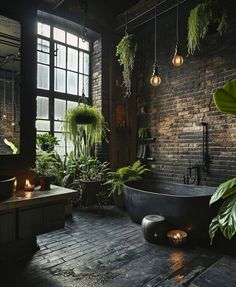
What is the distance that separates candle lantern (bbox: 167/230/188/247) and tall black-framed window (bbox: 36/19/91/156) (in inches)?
100

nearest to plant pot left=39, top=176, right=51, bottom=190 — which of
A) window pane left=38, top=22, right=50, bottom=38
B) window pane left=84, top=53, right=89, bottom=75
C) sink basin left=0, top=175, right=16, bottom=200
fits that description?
sink basin left=0, top=175, right=16, bottom=200

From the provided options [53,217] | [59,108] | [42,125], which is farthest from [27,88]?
[59,108]

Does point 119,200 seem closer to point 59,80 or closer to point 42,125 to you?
point 42,125

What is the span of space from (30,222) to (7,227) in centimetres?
20

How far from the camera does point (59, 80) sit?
464cm

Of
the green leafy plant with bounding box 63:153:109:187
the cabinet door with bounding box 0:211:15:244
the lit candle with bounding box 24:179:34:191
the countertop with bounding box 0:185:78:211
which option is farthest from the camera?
the green leafy plant with bounding box 63:153:109:187

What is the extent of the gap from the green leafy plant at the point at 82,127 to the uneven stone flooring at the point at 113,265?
5.05 feet

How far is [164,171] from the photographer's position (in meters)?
4.61

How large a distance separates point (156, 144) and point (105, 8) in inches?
119

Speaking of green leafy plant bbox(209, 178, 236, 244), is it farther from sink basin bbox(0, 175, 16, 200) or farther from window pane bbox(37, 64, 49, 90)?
window pane bbox(37, 64, 49, 90)

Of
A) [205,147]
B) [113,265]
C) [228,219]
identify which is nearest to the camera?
[228,219]

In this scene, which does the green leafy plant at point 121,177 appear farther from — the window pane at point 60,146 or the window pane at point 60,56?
the window pane at point 60,56

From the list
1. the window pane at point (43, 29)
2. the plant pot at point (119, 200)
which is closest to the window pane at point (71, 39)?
the window pane at point (43, 29)

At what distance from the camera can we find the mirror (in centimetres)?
272
